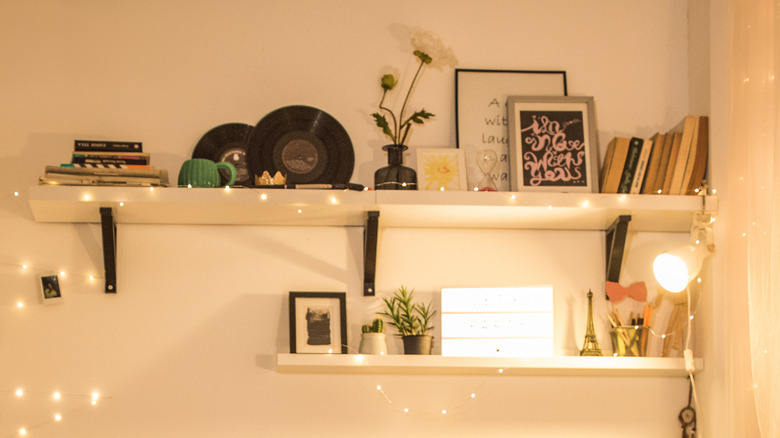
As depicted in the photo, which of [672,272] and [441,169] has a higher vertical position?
[441,169]

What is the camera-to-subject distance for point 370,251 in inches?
102

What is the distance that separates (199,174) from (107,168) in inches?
9.9

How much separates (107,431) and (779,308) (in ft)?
5.99

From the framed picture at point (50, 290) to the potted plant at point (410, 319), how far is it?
3.07ft

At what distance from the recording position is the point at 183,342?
2623 mm

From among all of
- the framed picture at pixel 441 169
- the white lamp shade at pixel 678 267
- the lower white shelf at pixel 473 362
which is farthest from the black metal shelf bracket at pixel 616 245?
the framed picture at pixel 441 169

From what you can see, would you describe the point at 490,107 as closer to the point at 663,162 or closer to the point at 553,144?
the point at 553,144

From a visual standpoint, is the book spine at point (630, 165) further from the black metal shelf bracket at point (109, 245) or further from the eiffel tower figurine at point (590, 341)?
the black metal shelf bracket at point (109, 245)

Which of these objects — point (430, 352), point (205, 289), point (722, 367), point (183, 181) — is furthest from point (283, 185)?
point (722, 367)

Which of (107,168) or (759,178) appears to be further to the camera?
(107,168)

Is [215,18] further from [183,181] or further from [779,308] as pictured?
[779,308]

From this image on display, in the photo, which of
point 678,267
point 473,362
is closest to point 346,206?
point 473,362

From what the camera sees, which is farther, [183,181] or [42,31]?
[42,31]

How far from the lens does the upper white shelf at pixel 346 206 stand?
2.42m
